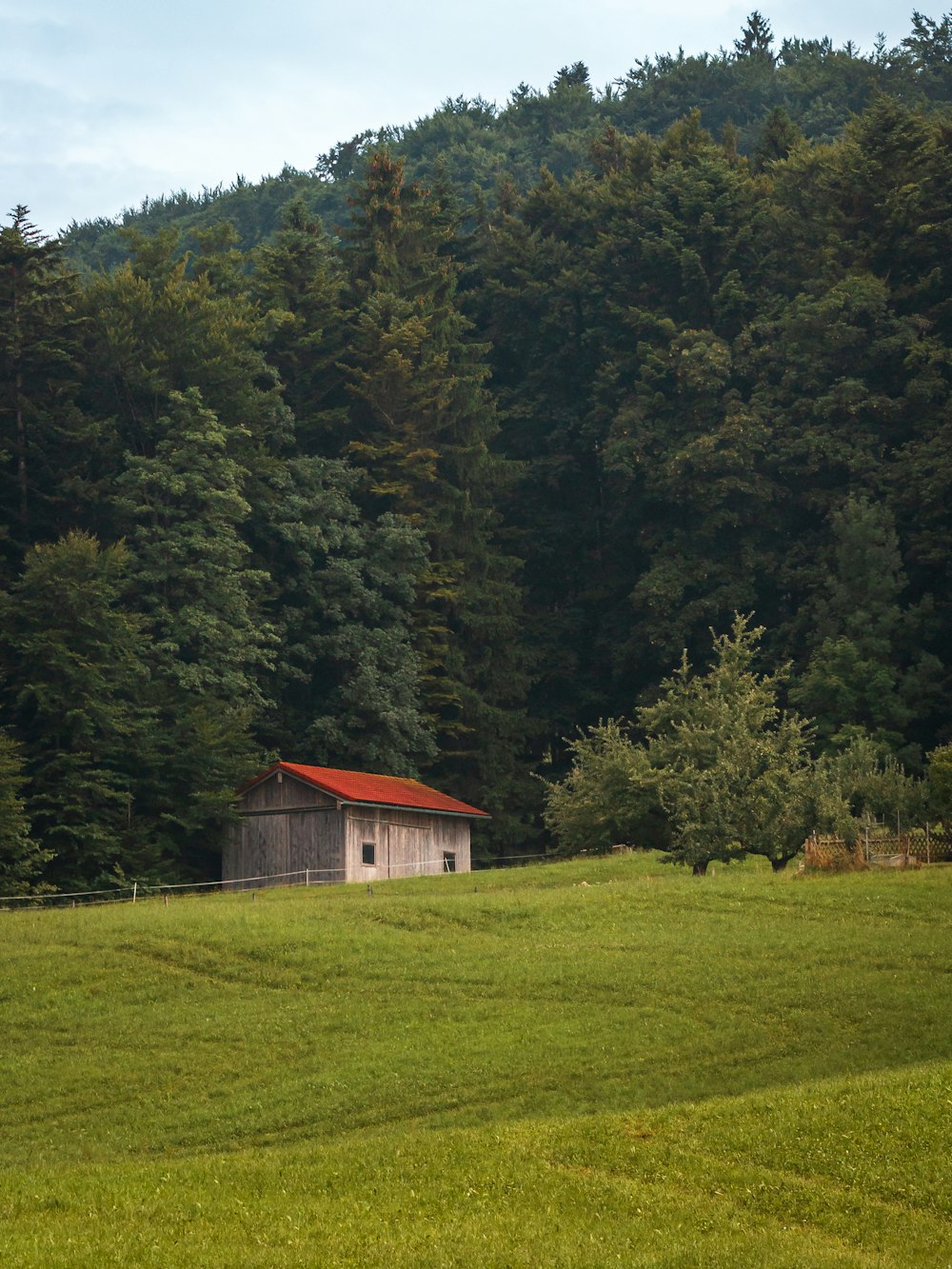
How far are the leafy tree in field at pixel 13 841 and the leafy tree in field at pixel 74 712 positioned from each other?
2187 millimetres

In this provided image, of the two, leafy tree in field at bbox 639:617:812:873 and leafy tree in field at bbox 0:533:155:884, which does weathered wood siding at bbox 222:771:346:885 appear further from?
leafy tree in field at bbox 639:617:812:873

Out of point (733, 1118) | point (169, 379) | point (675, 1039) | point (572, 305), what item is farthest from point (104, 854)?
point (572, 305)

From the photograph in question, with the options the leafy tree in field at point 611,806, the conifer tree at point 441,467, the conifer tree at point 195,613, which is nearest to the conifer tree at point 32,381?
the conifer tree at point 195,613

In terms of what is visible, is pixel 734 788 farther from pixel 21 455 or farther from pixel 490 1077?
pixel 21 455

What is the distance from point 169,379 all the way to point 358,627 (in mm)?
13174

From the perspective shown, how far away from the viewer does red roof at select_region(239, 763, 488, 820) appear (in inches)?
2122

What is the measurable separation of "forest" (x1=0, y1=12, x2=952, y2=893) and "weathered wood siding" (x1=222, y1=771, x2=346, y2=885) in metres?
1.39

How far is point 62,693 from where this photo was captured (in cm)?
5434

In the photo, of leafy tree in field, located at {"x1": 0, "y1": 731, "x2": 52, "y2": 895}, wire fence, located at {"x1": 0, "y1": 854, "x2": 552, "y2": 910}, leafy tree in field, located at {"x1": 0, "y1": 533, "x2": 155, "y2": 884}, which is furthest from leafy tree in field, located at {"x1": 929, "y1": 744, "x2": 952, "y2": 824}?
leafy tree in field, located at {"x1": 0, "y1": 731, "x2": 52, "y2": 895}

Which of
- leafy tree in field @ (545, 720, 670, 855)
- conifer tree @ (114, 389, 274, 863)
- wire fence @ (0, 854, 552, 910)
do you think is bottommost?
wire fence @ (0, 854, 552, 910)

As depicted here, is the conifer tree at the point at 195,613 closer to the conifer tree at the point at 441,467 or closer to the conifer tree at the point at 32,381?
the conifer tree at the point at 32,381

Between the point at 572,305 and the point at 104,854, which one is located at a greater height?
the point at 572,305

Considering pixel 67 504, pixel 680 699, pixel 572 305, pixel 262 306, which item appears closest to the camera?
pixel 680 699

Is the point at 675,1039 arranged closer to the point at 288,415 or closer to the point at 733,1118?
the point at 733,1118
